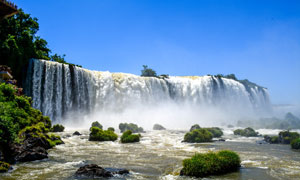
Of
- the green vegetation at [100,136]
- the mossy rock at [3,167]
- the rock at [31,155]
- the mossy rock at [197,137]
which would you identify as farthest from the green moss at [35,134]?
the mossy rock at [197,137]

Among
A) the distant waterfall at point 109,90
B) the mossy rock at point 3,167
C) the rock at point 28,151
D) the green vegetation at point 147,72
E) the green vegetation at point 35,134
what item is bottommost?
the mossy rock at point 3,167

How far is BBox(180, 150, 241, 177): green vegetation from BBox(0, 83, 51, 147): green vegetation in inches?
336

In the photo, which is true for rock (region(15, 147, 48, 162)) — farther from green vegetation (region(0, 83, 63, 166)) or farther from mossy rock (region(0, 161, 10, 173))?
mossy rock (region(0, 161, 10, 173))

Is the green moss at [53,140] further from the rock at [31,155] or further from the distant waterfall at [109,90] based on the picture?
the distant waterfall at [109,90]

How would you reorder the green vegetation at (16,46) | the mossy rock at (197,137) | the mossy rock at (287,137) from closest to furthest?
1. the mossy rock at (287,137)
2. the mossy rock at (197,137)
3. the green vegetation at (16,46)

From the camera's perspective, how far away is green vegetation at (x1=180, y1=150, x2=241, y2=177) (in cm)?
882

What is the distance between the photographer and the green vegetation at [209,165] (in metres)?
8.82

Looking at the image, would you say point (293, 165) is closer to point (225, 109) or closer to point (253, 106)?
point (225, 109)

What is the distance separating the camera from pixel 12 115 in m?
13.8

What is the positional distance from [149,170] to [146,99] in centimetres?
3816

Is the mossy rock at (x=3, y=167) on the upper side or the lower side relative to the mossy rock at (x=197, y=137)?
lower

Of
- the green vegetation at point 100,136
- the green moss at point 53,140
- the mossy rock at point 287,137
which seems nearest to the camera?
the green moss at point 53,140

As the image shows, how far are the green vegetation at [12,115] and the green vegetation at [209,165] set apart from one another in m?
8.53

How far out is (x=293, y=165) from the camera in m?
11.0
